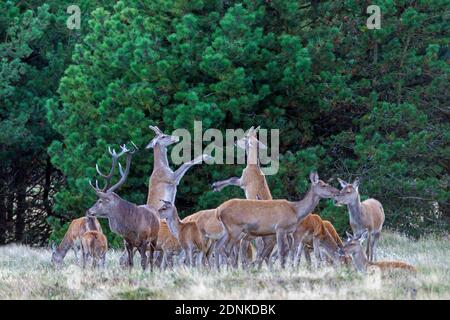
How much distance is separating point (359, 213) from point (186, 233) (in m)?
2.76

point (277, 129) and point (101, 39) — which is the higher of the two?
point (101, 39)

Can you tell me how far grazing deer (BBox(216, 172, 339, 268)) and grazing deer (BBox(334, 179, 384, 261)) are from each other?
1.39 m

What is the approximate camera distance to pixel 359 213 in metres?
15.1

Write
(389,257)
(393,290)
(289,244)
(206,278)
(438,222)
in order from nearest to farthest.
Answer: (393,290)
(206,278)
(289,244)
(389,257)
(438,222)

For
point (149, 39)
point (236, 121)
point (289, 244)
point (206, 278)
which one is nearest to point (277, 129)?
point (236, 121)

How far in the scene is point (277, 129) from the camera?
828 inches

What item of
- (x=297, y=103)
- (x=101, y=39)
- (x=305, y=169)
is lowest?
(x=305, y=169)

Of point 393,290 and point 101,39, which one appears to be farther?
point 101,39

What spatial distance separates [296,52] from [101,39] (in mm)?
4906

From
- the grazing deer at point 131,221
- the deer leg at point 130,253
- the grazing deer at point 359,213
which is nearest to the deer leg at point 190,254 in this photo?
the grazing deer at point 131,221

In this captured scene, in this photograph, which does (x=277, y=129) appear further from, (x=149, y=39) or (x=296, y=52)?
(x=149, y=39)

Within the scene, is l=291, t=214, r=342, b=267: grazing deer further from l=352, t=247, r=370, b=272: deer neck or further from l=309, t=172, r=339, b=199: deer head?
l=352, t=247, r=370, b=272: deer neck

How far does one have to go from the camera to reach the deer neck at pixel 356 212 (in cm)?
1499

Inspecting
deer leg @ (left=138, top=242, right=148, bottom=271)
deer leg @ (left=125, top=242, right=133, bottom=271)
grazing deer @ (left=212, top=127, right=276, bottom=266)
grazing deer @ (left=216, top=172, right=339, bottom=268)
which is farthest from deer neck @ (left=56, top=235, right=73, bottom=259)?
grazing deer @ (left=216, top=172, right=339, bottom=268)
